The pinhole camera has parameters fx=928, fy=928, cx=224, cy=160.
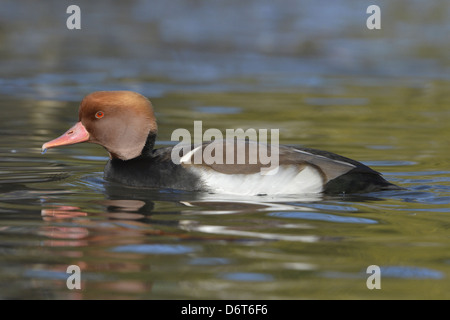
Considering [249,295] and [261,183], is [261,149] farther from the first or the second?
[249,295]

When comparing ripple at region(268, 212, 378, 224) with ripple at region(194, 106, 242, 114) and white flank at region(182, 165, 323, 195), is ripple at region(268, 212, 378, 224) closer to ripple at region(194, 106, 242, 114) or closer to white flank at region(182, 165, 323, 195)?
white flank at region(182, 165, 323, 195)

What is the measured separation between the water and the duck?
0.13m

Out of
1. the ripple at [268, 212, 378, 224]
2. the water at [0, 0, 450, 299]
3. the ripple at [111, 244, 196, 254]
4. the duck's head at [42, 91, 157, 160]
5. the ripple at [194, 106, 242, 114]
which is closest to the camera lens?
the water at [0, 0, 450, 299]

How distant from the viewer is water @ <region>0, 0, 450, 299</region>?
18.4 ft

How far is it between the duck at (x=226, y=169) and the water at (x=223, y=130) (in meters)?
0.13

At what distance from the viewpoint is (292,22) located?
80.9ft

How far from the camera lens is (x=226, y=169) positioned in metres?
7.81

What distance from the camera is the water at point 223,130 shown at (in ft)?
18.4

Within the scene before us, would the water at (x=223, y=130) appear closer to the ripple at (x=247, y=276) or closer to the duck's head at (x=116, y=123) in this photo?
the ripple at (x=247, y=276)

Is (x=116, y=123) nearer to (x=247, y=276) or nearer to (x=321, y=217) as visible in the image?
(x=321, y=217)

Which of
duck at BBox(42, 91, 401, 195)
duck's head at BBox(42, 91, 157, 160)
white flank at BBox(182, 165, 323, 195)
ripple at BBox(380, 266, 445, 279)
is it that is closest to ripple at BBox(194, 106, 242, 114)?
duck's head at BBox(42, 91, 157, 160)

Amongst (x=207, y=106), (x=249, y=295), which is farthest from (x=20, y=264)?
(x=207, y=106)

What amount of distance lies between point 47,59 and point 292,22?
811cm

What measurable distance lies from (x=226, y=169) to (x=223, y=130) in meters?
3.95
